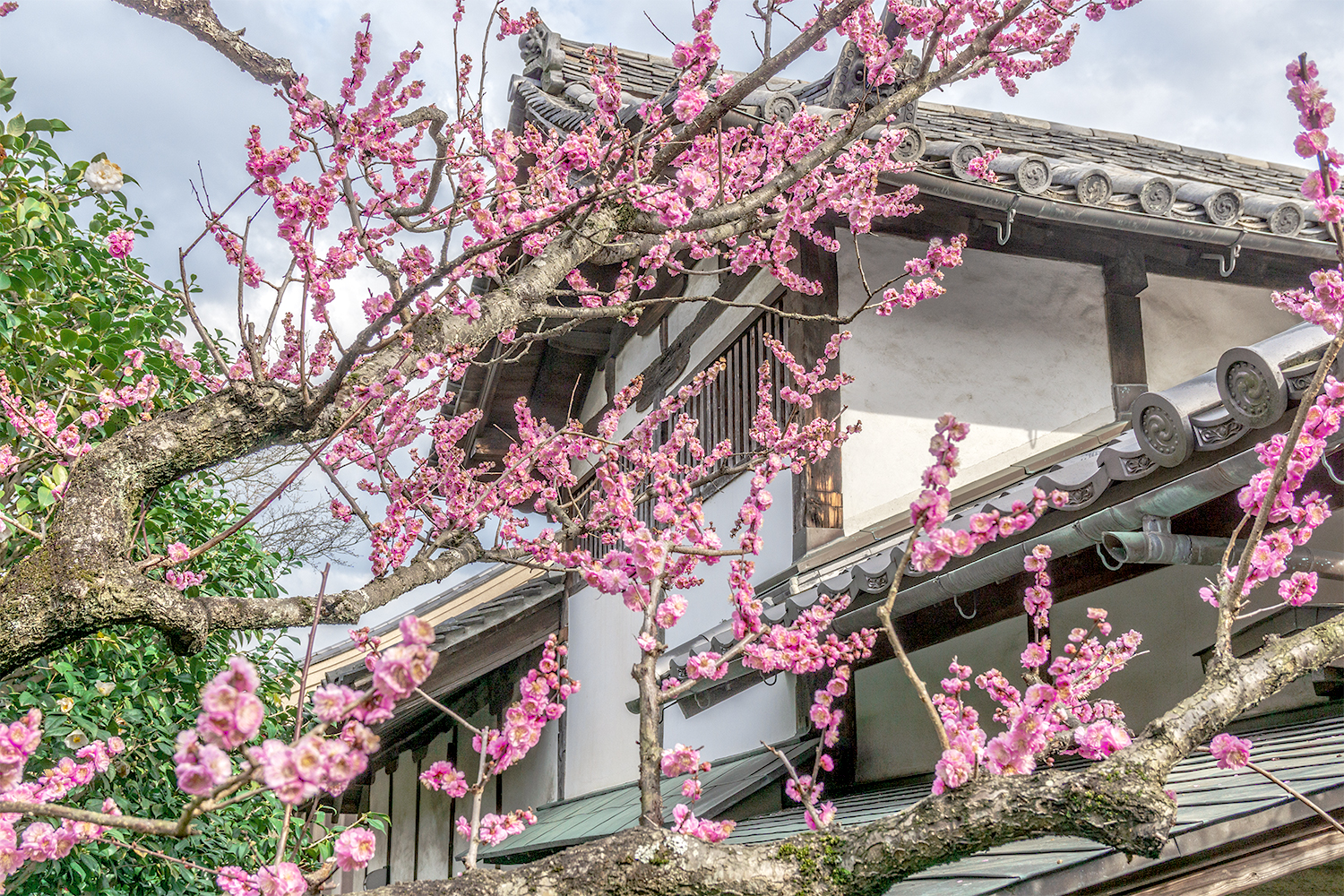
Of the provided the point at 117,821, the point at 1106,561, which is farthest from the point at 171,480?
the point at 1106,561

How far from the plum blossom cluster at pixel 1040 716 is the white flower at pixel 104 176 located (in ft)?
13.7

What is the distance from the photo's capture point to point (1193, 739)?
1939 mm

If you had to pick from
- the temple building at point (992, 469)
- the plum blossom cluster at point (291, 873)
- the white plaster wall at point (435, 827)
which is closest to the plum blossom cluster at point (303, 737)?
the plum blossom cluster at point (291, 873)

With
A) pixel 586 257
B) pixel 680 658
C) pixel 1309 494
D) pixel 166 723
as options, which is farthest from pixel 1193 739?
pixel 680 658

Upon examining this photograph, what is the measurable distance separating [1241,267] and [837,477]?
3.38 meters

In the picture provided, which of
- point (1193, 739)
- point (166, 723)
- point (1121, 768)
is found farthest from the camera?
point (166, 723)

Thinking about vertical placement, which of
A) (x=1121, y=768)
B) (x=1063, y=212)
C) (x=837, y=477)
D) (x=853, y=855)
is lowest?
(x=853, y=855)

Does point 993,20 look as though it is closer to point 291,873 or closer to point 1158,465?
point 1158,465

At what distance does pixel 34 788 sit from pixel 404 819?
34.3ft

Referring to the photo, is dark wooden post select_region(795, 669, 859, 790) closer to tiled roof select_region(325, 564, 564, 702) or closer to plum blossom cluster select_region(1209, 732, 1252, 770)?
plum blossom cluster select_region(1209, 732, 1252, 770)

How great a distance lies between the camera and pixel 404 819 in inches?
492

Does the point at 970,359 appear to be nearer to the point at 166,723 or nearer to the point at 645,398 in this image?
the point at 645,398

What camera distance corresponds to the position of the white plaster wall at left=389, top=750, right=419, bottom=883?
12180 millimetres

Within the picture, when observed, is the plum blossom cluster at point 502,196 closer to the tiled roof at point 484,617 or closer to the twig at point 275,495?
the twig at point 275,495
